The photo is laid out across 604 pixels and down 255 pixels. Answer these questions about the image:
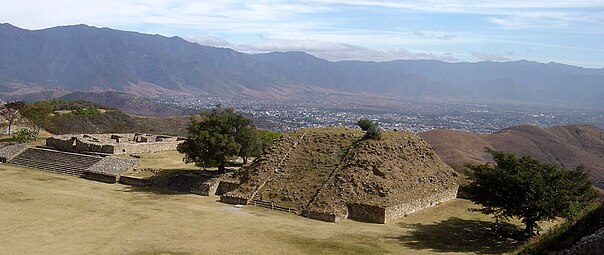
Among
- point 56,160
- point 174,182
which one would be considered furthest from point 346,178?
point 56,160

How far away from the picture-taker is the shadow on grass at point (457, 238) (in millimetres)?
26016

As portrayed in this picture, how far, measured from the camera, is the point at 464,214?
34.4 m

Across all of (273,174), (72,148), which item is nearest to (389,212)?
(273,174)

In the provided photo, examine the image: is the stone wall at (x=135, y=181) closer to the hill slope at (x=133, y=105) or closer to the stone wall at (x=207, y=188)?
the stone wall at (x=207, y=188)

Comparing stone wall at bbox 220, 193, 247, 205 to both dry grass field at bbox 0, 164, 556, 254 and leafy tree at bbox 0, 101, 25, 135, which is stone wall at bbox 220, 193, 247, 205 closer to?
dry grass field at bbox 0, 164, 556, 254

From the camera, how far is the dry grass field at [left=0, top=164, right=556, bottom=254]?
24328mm

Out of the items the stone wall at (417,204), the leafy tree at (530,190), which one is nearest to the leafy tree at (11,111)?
the stone wall at (417,204)

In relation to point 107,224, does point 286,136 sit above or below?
above

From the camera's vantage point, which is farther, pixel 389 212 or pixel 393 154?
pixel 393 154

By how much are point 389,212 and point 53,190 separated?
2235cm

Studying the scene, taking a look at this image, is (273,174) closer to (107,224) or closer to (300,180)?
(300,180)

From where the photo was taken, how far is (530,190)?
26.1 metres

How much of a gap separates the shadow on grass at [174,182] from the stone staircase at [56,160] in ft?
22.6

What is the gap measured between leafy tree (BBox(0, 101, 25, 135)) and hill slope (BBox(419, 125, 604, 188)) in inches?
2097
